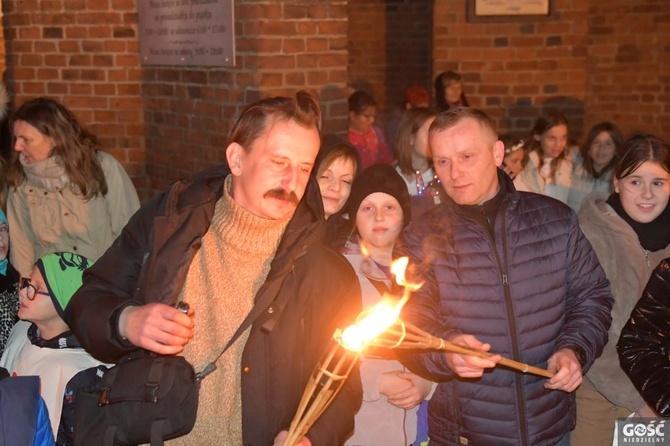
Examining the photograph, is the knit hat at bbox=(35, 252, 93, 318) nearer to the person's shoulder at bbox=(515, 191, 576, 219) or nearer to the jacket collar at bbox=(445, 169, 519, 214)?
the jacket collar at bbox=(445, 169, 519, 214)

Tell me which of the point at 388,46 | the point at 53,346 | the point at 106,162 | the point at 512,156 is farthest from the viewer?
the point at 388,46

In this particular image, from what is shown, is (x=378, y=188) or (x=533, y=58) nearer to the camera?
(x=378, y=188)

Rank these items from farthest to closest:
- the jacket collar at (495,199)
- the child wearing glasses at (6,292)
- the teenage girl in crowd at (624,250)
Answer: the child wearing glasses at (6,292) < the teenage girl in crowd at (624,250) < the jacket collar at (495,199)

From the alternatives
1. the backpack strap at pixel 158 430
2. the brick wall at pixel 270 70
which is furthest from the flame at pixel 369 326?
the brick wall at pixel 270 70

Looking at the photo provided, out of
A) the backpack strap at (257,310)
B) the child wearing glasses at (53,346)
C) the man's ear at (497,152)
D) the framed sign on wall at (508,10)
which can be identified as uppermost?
the framed sign on wall at (508,10)

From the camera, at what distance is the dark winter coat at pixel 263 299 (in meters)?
2.57

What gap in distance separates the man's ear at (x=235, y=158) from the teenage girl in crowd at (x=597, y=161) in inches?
168

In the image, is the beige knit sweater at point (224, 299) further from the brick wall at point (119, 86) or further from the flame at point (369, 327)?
the brick wall at point (119, 86)

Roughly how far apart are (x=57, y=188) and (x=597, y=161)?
3979 mm

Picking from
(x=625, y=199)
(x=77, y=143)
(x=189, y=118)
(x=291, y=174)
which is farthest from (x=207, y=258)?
(x=189, y=118)

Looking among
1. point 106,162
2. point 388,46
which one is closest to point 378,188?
point 106,162

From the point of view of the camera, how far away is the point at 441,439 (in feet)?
11.0

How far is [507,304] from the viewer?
3.19 meters

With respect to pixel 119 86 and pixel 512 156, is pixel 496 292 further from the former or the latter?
pixel 119 86
